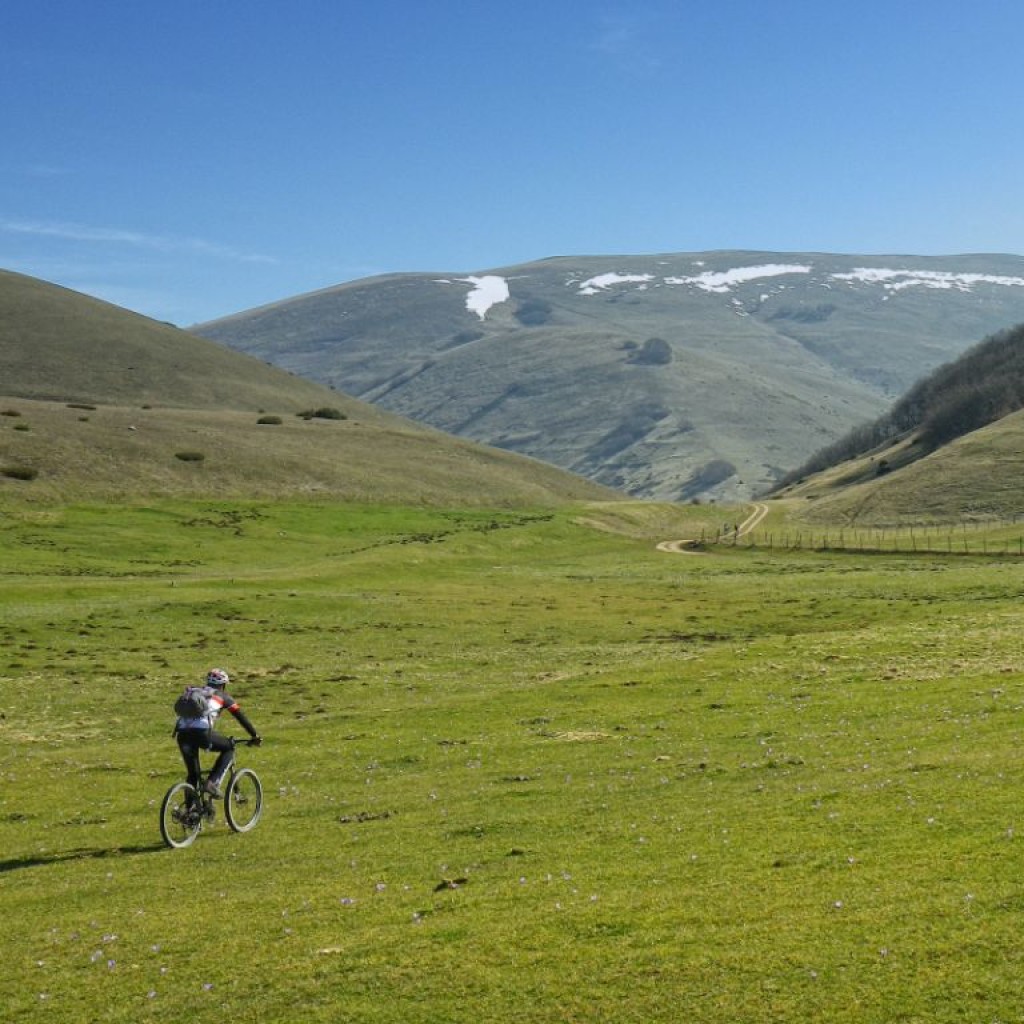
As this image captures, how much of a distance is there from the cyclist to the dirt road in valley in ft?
343

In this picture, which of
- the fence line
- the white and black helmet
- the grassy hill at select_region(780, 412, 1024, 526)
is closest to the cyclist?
the white and black helmet

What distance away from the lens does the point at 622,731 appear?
35062 mm

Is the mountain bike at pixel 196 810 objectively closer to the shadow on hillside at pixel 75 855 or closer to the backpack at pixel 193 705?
the shadow on hillside at pixel 75 855

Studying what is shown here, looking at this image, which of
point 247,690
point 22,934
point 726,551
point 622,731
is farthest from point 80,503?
point 22,934

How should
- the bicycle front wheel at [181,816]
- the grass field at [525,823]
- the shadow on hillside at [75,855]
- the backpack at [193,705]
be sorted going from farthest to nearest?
the bicycle front wheel at [181,816] → the backpack at [193,705] → the shadow on hillside at [75,855] → the grass field at [525,823]

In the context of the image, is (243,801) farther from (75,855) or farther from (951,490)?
(951,490)

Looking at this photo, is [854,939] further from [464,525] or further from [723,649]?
[464,525]

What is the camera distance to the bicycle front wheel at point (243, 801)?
24766 mm

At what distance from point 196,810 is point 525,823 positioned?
729 centimetres

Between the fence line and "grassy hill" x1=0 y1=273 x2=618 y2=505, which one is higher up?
"grassy hill" x1=0 y1=273 x2=618 y2=505

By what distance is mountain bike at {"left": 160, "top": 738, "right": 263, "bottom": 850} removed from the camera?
23.7 m

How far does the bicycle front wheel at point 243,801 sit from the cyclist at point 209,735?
66 cm

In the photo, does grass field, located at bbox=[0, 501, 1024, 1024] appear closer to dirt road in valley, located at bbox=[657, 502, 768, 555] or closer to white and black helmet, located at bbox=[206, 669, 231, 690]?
white and black helmet, located at bbox=[206, 669, 231, 690]

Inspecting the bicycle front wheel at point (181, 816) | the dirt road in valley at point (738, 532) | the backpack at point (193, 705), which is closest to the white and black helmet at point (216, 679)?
the backpack at point (193, 705)
